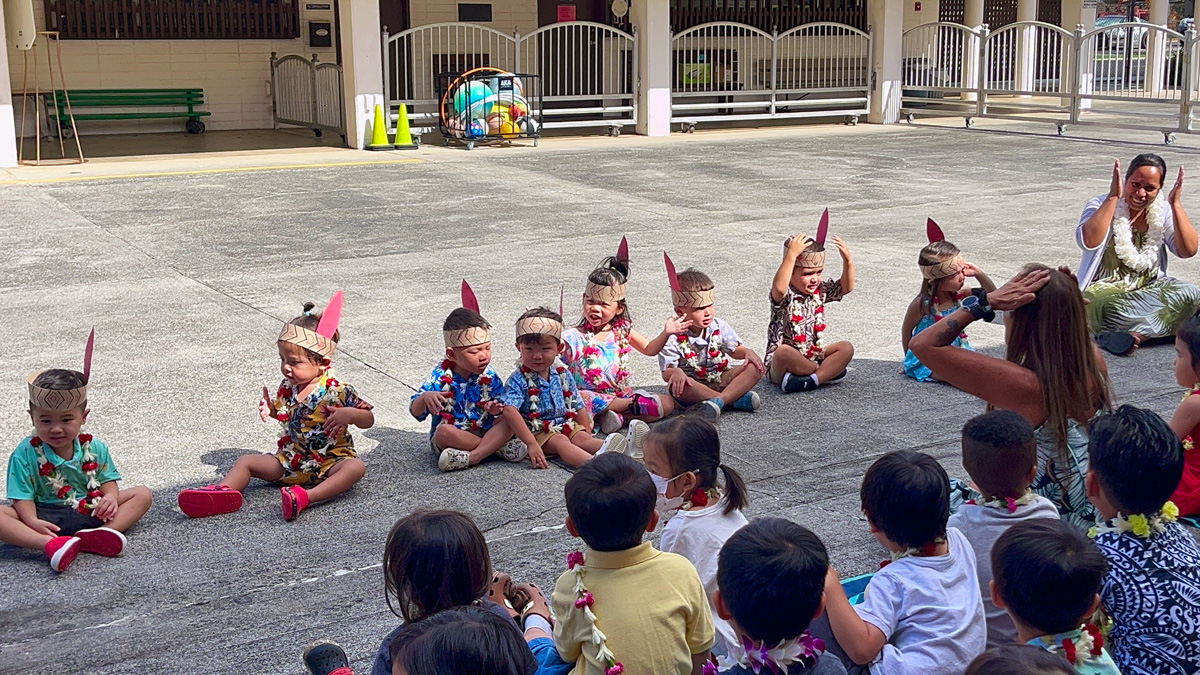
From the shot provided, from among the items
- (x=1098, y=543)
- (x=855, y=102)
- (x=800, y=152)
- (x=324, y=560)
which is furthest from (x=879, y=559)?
(x=855, y=102)

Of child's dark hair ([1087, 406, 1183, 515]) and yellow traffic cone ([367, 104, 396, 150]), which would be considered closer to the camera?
child's dark hair ([1087, 406, 1183, 515])

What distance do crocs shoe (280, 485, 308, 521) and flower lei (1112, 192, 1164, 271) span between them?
185 inches

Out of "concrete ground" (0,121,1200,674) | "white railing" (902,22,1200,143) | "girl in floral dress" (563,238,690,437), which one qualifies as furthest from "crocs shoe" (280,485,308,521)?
"white railing" (902,22,1200,143)

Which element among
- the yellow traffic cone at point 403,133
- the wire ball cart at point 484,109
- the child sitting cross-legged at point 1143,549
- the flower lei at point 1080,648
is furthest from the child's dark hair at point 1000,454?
the yellow traffic cone at point 403,133

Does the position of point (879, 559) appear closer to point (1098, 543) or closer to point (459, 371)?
point (1098, 543)

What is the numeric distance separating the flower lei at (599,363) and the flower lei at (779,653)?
3.09 meters

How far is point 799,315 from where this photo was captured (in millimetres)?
6277

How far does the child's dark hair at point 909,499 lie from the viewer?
3057mm

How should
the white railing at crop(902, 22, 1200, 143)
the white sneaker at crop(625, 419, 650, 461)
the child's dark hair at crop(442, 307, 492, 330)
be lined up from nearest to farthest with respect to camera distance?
the white sneaker at crop(625, 419, 650, 461), the child's dark hair at crop(442, 307, 492, 330), the white railing at crop(902, 22, 1200, 143)

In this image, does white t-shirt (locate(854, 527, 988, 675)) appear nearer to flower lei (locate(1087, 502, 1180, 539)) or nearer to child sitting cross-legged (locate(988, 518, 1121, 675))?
child sitting cross-legged (locate(988, 518, 1121, 675))

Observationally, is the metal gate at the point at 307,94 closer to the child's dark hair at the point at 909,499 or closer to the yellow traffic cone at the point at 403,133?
the yellow traffic cone at the point at 403,133

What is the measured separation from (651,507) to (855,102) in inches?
727

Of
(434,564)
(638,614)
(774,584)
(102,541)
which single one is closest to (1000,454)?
(774,584)

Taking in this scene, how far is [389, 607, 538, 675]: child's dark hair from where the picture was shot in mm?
2230
